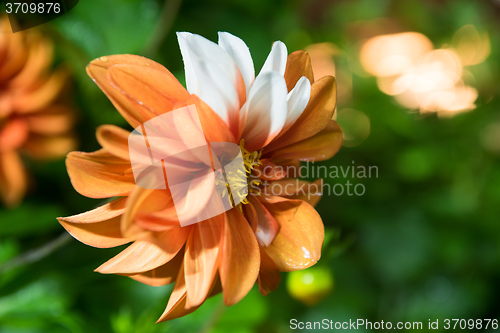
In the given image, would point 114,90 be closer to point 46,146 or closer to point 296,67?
point 296,67

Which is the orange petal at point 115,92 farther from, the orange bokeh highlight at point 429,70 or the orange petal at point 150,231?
the orange bokeh highlight at point 429,70

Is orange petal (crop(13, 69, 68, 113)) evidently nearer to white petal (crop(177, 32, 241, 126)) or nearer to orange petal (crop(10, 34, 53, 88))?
orange petal (crop(10, 34, 53, 88))

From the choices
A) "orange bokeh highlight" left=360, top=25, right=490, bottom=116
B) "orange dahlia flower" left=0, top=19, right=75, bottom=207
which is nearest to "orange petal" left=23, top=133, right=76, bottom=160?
"orange dahlia flower" left=0, top=19, right=75, bottom=207

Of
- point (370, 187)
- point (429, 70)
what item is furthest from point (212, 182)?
point (429, 70)

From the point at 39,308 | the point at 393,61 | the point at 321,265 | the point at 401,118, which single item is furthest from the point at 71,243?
the point at 393,61

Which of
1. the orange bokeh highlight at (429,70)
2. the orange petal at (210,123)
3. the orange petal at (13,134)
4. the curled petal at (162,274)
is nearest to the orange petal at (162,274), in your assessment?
the curled petal at (162,274)

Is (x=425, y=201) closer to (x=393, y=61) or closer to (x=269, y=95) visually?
(x=393, y=61)
